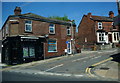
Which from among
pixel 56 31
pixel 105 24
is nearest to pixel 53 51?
pixel 56 31

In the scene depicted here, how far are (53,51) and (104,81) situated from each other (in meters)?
15.5

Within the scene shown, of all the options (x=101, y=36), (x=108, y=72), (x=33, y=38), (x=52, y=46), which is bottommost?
(x=108, y=72)

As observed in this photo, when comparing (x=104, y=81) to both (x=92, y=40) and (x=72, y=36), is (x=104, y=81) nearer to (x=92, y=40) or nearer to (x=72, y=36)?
(x=72, y=36)

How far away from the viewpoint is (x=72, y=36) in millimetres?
26188

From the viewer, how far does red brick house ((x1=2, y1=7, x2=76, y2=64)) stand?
789 inches

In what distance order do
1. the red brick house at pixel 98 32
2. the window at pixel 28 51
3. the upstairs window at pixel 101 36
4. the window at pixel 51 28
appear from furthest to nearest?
the upstairs window at pixel 101 36, the red brick house at pixel 98 32, the window at pixel 51 28, the window at pixel 28 51

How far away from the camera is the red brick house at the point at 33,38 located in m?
20.0

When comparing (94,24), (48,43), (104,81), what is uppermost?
(94,24)

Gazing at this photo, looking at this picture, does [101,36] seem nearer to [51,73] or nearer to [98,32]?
[98,32]

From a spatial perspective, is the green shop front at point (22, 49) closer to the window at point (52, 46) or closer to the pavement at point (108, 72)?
Result: the window at point (52, 46)

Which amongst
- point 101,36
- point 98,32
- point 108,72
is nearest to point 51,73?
point 108,72

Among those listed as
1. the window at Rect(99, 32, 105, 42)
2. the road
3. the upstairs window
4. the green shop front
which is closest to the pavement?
the road

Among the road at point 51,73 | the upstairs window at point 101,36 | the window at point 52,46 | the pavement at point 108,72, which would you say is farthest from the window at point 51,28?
the upstairs window at point 101,36

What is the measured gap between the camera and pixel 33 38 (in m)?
20.8
